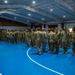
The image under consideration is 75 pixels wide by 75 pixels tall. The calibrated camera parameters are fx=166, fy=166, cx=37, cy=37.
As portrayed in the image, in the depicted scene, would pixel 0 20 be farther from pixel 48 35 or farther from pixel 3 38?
pixel 48 35

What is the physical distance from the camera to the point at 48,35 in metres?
12.2

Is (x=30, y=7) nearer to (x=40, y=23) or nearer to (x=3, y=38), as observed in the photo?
→ (x=3, y=38)

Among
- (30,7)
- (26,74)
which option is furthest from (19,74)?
(30,7)

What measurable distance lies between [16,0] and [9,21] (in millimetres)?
20031

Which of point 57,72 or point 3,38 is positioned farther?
point 3,38

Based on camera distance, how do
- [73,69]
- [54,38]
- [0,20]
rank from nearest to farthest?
1. [73,69]
2. [54,38]
3. [0,20]

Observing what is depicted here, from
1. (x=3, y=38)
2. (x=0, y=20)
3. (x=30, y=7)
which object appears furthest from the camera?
(x=0, y=20)

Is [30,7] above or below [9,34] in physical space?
above

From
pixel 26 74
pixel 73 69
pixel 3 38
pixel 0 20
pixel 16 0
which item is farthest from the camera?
pixel 0 20

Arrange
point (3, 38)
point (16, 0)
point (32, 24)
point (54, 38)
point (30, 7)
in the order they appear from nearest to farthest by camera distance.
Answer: point (54, 38)
point (16, 0)
point (3, 38)
point (30, 7)
point (32, 24)

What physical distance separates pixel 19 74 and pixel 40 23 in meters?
33.5

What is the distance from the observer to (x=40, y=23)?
39875 millimetres

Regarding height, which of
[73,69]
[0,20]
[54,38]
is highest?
[0,20]

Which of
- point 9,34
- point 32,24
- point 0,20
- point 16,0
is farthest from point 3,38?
point 32,24
